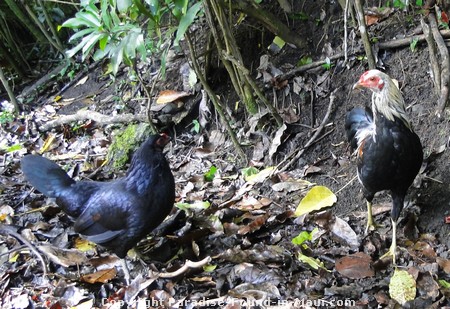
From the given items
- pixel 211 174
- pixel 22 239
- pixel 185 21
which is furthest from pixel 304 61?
pixel 22 239

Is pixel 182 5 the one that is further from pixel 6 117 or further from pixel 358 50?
pixel 6 117

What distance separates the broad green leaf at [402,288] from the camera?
3.18m

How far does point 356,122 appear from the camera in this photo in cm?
435

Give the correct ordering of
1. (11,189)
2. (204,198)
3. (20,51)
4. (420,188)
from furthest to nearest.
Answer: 1. (20,51)
2. (11,189)
3. (204,198)
4. (420,188)

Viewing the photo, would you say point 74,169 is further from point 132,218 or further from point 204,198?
point 132,218

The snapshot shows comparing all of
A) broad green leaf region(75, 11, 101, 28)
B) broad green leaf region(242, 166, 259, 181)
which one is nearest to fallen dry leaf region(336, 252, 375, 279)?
broad green leaf region(242, 166, 259, 181)

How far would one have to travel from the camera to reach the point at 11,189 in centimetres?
563

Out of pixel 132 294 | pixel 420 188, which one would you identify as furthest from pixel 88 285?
pixel 420 188

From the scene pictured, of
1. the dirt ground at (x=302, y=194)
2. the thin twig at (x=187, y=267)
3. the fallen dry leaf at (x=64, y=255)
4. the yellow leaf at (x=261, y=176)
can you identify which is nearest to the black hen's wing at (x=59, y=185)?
the fallen dry leaf at (x=64, y=255)

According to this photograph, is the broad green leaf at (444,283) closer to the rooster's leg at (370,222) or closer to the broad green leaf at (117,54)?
the rooster's leg at (370,222)

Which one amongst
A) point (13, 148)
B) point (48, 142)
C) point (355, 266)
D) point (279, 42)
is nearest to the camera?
point (355, 266)

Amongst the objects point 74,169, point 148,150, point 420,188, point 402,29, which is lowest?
point 420,188

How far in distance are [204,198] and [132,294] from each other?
1561mm

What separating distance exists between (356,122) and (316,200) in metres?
0.75
